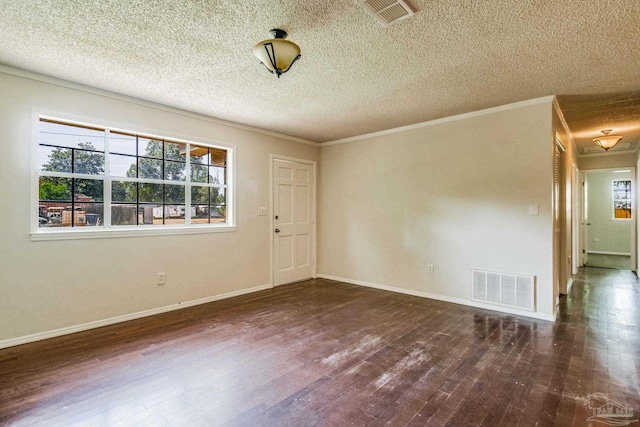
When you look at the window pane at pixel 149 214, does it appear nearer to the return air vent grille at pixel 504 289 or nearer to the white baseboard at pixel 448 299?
the white baseboard at pixel 448 299

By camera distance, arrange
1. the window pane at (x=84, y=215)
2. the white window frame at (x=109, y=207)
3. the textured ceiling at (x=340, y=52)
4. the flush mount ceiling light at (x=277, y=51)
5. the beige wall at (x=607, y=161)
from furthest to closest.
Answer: the beige wall at (x=607, y=161), the window pane at (x=84, y=215), the white window frame at (x=109, y=207), the flush mount ceiling light at (x=277, y=51), the textured ceiling at (x=340, y=52)

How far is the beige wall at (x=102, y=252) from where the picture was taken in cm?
286

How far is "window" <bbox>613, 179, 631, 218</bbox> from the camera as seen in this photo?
8156 mm

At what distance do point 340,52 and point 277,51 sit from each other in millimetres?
609

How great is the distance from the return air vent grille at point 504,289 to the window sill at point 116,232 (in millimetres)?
3540

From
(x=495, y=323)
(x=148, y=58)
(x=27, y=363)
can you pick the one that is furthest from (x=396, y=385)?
(x=148, y=58)

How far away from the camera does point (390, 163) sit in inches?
196

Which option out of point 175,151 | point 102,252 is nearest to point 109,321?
point 102,252

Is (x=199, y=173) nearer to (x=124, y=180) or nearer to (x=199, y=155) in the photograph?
(x=199, y=155)

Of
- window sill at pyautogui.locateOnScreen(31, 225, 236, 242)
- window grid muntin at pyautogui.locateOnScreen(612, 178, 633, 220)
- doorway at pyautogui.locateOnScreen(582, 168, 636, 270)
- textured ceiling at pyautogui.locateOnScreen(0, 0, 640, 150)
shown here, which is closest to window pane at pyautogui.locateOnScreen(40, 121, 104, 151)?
textured ceiling at pyautogui.locateOnScreen(0, 0, 640, 150)

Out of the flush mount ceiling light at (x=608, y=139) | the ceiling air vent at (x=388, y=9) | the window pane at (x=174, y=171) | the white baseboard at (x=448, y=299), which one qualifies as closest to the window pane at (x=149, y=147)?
the window pane at (x=174, y=171)

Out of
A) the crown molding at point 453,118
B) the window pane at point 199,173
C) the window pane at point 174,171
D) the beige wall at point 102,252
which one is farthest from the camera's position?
the window pane at point 199,173

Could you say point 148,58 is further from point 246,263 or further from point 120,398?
point 246,263

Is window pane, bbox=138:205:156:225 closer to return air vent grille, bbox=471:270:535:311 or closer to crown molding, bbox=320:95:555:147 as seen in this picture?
crown molding, bbox=320:95:555:147
